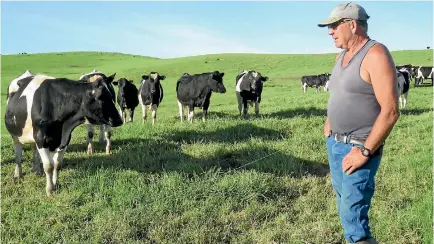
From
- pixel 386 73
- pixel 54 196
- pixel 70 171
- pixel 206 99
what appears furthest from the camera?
pixel 206 99

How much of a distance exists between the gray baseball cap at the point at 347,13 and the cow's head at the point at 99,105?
4.84 metres

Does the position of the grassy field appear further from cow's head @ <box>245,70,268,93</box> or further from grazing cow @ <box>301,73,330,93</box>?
grazing cow @ <box>301,73,330,93</box>

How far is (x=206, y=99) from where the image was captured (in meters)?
16.0

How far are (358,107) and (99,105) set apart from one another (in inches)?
201

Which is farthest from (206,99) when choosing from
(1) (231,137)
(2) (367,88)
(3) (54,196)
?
(2) (367,88)

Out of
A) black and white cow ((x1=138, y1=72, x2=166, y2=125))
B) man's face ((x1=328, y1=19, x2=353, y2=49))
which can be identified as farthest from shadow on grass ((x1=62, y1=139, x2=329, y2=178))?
black and white cow ((x1=138, y1=72, x2=166, y2=125))

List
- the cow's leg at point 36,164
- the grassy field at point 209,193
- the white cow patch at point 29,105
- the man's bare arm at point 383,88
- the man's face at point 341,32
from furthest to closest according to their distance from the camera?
the cow's leg at point 36,164 < the white cow patch at point 29,105 < the grassy field at point 209,193 < the man's face at point 341,32 < the man's bare arm at point 383,88

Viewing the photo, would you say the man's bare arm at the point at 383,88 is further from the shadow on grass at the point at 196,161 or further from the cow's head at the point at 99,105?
the cow's head at the point at 99,105

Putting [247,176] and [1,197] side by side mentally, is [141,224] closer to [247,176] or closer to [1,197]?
[247,176]

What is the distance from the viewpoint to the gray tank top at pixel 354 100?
11.5ft

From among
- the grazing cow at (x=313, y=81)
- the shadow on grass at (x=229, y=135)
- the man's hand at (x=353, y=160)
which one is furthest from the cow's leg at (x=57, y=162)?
the grazing cow at (x=313, y=81)

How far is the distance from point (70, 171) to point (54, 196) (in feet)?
4.69

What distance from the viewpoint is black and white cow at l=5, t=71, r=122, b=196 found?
712 centimetres

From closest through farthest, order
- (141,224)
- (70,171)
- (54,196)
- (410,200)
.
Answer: (141,224) → (410,200) → (54,196) → (70,171)
